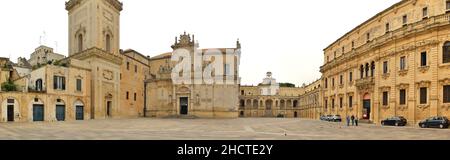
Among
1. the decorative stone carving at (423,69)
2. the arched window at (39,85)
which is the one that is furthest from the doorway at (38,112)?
the decorative stone carving at (423,69)

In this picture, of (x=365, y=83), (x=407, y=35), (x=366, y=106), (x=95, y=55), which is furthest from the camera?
(x=95, y=55)

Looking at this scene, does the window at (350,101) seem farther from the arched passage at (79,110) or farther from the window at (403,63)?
the arched passage at (79,110)

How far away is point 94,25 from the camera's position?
39.7 metres

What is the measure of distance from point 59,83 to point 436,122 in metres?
39.0

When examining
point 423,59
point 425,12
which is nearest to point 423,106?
point 423,59

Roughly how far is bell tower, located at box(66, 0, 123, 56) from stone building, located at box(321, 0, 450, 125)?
1347 inches

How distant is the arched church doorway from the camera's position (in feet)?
120

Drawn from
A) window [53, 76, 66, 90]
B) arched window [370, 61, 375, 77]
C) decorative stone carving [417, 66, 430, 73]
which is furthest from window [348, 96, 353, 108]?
window [53, 76, 66, 90]

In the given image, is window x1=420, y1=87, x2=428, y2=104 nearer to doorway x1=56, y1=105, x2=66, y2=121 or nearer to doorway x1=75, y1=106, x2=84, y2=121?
doorway x1=75, y1=106, x2=84, y2=121

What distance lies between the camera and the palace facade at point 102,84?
111 feet

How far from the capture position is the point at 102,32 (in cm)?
4100

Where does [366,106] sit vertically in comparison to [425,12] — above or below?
below

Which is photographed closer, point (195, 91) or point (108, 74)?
point (108, 74)

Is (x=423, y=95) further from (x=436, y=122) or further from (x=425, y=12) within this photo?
(x=425, y=12)
